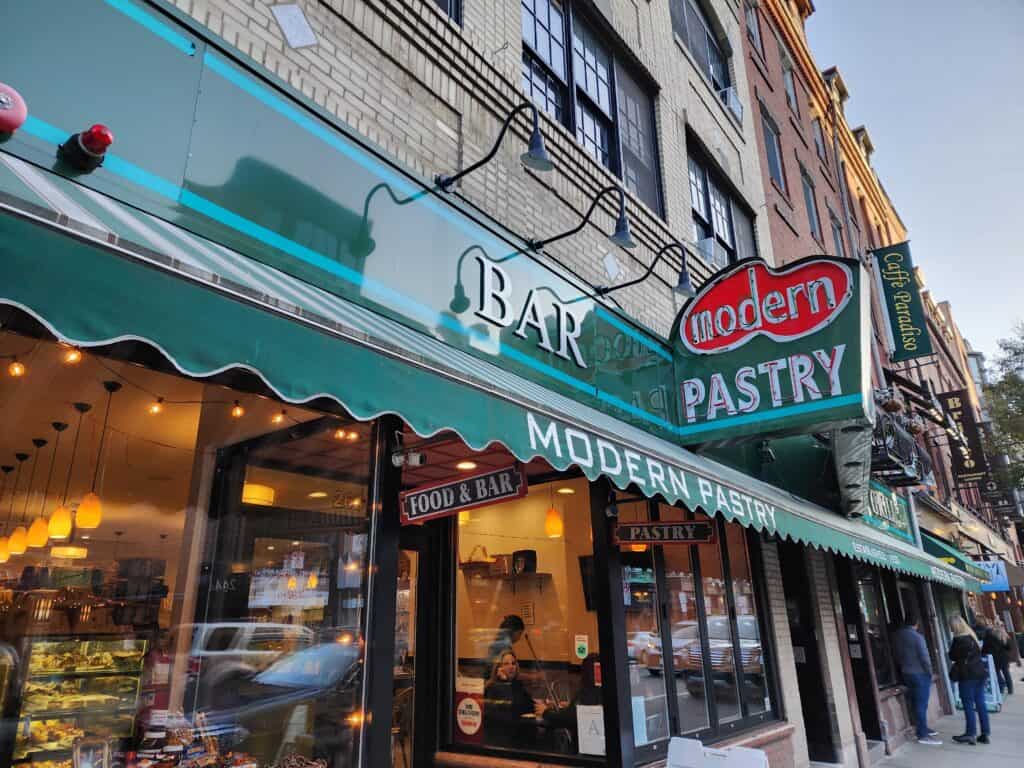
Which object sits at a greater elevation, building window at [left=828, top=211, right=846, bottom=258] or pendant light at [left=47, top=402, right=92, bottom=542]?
building window at [left=828, top=211, right=846, bottom=258]

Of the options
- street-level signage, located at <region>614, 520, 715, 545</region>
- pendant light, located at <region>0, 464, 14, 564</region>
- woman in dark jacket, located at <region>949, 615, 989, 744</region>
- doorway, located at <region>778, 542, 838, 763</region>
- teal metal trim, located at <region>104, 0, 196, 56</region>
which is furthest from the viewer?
woman in dark jacket, located at <region>949, 615, 989, 744</region>

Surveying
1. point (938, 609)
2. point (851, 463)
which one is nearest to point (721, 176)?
point (851, 463)

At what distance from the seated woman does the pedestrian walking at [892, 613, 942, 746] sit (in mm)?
8685

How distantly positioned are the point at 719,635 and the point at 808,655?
2998mm

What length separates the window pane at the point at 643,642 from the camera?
6004 mm

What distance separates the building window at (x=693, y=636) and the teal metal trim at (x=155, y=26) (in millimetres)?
4976

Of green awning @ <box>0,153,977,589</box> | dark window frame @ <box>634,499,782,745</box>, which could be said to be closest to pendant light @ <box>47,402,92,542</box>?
green awning @ <box>0,153,977,589</box>

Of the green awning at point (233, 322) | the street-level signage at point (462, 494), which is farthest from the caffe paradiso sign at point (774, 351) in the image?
the street-level signage at point (462, 494)

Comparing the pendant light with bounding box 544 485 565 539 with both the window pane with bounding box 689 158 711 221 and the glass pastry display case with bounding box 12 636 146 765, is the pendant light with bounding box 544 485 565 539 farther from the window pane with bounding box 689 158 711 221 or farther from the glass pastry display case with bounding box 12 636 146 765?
the window pane with bounding box 689 158 711 221

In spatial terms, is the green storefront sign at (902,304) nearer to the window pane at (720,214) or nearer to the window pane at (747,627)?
the window pane at (720,214)

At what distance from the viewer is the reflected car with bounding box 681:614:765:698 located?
22.7 feet

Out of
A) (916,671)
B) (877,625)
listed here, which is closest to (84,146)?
(877,625)

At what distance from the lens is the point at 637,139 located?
9.08m

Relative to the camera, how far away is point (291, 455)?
14.7 ft
